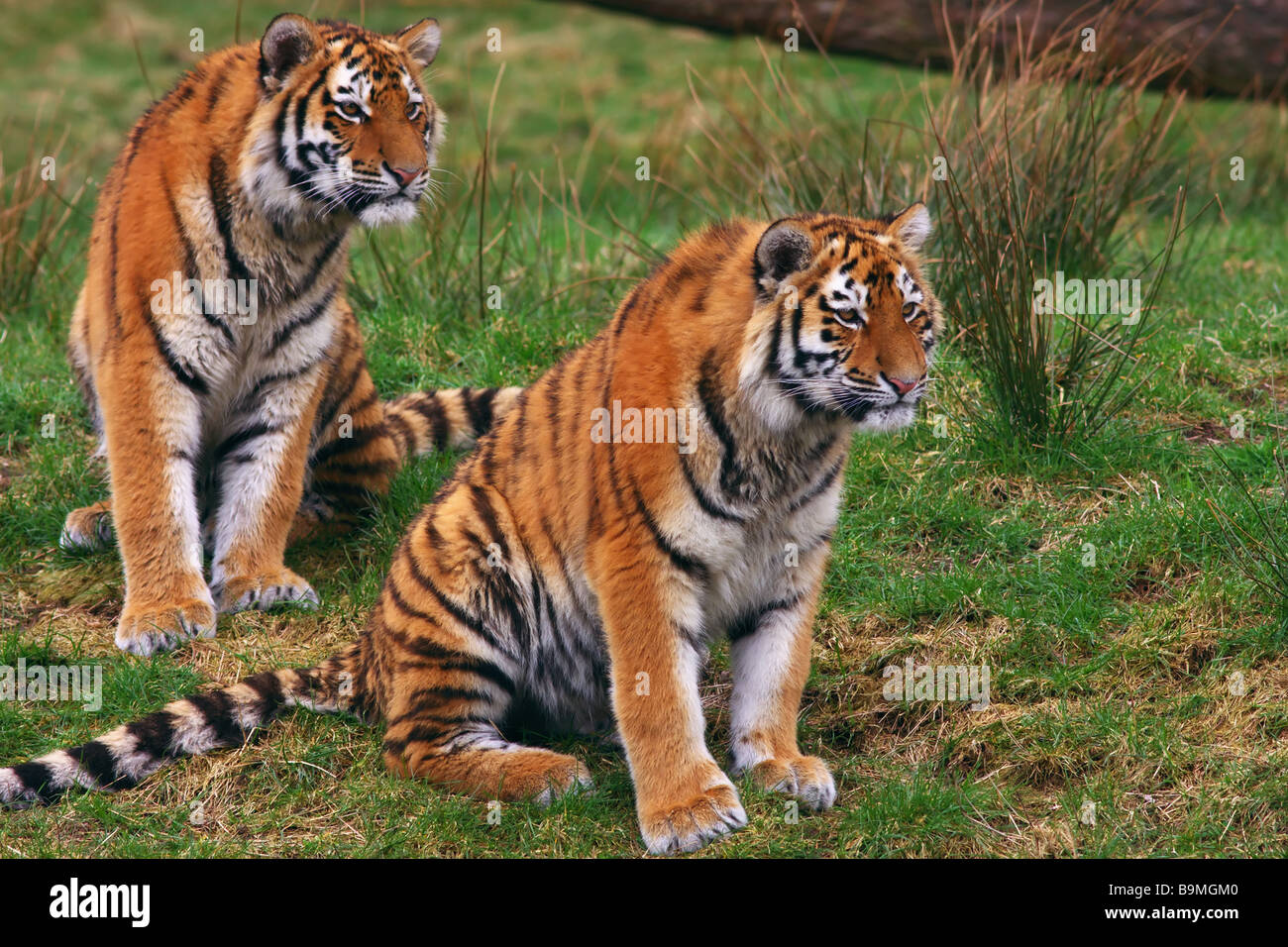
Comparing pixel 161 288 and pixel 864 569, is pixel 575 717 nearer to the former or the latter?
pixel 864 569

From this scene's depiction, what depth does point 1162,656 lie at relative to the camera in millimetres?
4164

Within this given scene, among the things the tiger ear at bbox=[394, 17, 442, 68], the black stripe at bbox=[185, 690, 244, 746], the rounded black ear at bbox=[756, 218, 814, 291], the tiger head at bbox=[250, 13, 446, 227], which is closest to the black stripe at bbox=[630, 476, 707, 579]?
the rounded black ear at bbox=[756, 218, 814, 291]

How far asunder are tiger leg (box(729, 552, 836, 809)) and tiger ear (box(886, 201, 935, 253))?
35.8 inches

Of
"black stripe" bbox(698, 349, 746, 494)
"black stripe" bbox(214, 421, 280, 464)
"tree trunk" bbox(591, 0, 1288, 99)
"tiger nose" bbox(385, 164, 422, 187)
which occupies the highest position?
"tree trunk" bbox(591, 0, 1288, 99)

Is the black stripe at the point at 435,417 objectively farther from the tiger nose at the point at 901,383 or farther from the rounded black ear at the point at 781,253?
the tiger nose at the point at 901,383

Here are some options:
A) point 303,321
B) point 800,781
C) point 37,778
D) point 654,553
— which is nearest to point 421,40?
point 303,321

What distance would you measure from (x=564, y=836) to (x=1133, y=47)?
5659mm

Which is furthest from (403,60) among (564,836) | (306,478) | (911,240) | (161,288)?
(564,836)

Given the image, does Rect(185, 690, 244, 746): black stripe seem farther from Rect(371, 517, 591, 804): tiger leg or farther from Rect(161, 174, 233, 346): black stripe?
Rect(161, 174, 233, 346): black stripe

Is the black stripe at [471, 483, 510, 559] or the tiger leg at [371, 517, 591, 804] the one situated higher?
the black stripe at [471, 483, 510, 559]

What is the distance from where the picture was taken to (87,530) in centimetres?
523

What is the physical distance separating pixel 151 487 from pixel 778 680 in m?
2.29

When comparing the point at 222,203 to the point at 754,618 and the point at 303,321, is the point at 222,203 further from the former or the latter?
the point at 754,618

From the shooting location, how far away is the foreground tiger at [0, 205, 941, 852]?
12.0 feet
